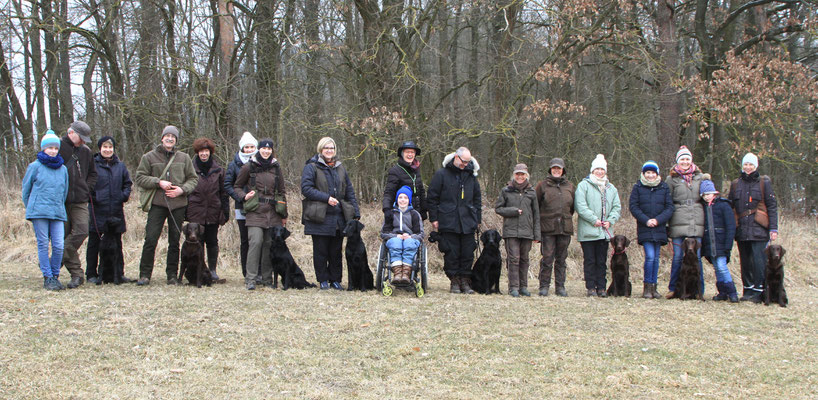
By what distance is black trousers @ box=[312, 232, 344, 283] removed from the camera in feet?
23.0

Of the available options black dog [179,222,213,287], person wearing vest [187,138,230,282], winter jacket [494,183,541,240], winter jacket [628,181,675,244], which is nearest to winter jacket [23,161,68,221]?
black dog [179,222,213,287]

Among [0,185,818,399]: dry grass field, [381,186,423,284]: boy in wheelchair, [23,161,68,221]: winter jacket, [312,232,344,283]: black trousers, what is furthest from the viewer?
[312,232,344,283]: black trousers

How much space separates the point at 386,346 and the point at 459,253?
110 inches

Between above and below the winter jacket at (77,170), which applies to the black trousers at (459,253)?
below

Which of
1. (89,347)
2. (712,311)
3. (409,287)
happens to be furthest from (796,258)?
(89,347)

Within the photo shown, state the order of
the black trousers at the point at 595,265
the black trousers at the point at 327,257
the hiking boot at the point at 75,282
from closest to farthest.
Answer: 1. the hiking boot at the point at 75,282
2. the black trousers at the point at 327,257
3. the black trousers at the point at 595,265

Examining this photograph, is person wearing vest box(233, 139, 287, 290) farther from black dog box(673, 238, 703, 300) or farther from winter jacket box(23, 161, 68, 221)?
black dog box(673, 238, 703, 300)

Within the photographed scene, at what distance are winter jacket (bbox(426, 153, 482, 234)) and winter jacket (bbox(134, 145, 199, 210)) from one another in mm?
2762

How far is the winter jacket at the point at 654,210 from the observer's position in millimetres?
7141

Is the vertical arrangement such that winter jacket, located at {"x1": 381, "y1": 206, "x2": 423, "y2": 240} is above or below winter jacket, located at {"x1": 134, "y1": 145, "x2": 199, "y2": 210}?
below

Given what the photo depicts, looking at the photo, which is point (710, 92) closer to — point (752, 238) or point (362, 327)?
point (752, 238)

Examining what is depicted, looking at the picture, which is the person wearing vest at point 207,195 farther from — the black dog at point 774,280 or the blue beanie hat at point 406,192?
the black dog at point 774,280

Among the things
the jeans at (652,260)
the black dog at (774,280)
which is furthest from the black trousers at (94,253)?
the black dog at (774,280)

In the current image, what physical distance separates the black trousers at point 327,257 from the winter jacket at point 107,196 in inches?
85.2
